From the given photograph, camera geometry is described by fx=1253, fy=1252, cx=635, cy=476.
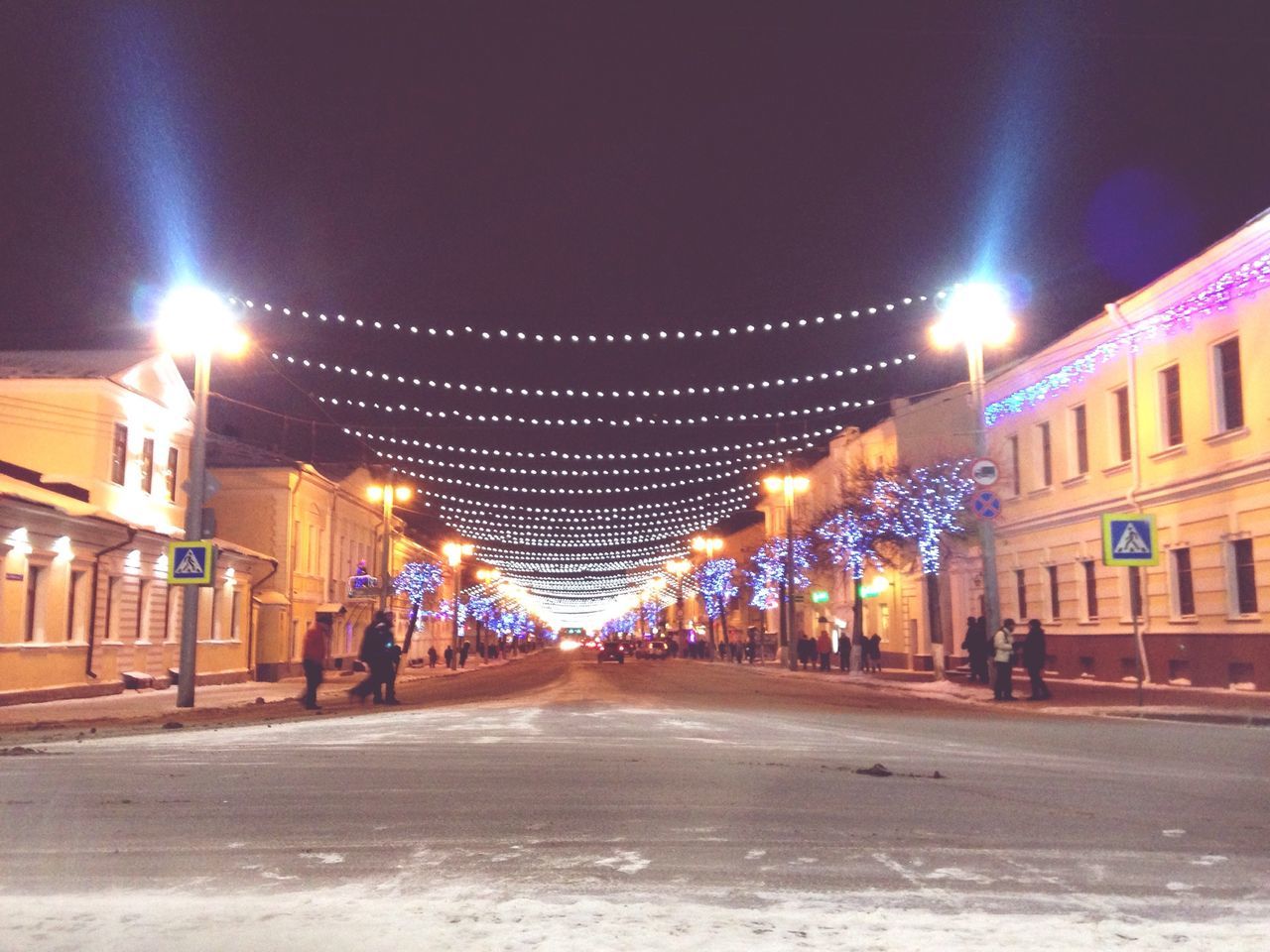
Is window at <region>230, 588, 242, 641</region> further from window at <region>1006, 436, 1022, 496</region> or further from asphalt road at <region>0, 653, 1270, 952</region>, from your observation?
asphalt road at <region>0, 653, 1270, 952</region>

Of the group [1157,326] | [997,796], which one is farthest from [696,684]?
[997,796]

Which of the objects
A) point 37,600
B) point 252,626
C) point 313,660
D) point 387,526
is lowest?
point 313,660

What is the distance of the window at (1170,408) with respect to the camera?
29.1m

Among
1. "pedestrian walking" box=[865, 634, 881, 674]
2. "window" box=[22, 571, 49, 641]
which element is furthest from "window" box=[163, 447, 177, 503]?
"pedestrian walking" box=[865, 634, 881, 674]

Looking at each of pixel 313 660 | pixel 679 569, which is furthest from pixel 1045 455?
pixel 679 569

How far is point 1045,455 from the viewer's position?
37500 mm

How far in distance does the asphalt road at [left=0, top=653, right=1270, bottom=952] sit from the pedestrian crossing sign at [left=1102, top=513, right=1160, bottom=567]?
26.4ft

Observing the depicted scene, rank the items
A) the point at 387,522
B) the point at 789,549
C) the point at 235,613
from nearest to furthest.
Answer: the point at 235,613 → the point at 387,522 → the point at 789,549

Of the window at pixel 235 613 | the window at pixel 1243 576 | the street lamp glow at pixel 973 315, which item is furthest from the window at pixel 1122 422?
the window at pixel 235 613

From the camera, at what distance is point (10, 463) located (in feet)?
105

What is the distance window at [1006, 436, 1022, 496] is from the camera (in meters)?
39.7

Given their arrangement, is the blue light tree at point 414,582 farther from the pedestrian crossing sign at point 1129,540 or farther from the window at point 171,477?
the pedestrian crossing sign at point 1129,540

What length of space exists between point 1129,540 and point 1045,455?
15.8 meters

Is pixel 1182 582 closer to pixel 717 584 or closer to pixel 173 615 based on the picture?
pixel 173 615
